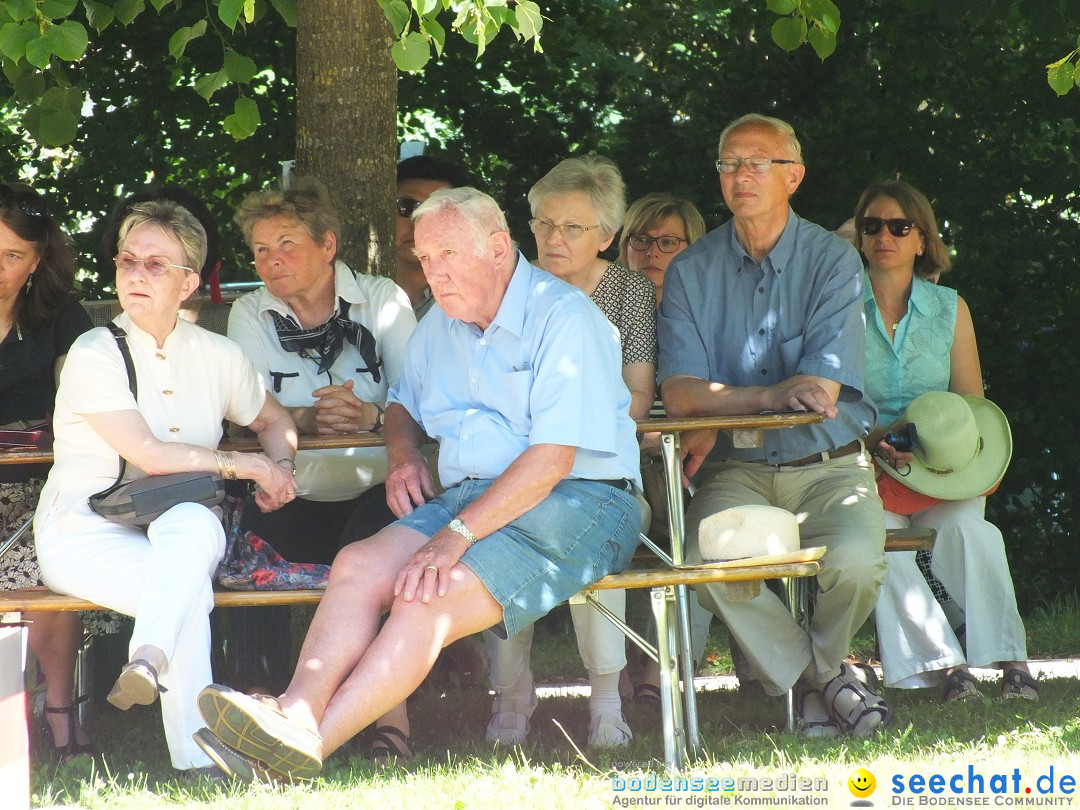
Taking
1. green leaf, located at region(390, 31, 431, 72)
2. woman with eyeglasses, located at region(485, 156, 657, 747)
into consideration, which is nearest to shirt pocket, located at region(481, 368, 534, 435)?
woman with eyeglasses, located at region(485, 156, 657, 747)

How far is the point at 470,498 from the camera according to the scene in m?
3.80

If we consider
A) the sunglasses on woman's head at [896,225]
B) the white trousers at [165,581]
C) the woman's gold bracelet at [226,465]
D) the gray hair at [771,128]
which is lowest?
the white trousers at [165,581]

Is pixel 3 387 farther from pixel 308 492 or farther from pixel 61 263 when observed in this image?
pixel 308 492

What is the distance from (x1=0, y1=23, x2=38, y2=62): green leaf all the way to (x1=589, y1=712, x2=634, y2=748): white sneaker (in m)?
2.57

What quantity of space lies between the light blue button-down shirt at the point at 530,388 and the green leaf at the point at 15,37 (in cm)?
144

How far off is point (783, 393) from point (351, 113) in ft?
6.37

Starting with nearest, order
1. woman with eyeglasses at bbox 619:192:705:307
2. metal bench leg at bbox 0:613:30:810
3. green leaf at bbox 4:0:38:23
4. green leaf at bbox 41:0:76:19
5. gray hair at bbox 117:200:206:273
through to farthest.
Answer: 1. metal bench leg at bbox 0:613:30:810
2. green leaf at bbox 4:0:38:23
3. green leaf at bbox 41:0:76:19
4. gray hair at bbox 117:200:206:273
5. woman with eyeglasses at bbox 619:192:705:307

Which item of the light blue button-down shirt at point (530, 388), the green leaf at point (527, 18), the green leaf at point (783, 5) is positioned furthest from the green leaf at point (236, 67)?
the green leaf at point (783, 5)

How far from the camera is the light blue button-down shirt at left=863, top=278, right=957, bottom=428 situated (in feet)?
15.9

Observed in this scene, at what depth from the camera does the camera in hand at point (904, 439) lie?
4.56 metres

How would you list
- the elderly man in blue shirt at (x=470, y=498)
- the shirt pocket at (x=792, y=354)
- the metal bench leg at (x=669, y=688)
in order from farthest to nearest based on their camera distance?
the shirt pocket at (x=792, y=354) → the metal bench leg at (x=669, y=688) → the elderly man in blue shirt at (x=470, y=498)

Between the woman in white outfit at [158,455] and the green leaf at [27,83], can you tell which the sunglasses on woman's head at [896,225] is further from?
the green leaf at [27,83]

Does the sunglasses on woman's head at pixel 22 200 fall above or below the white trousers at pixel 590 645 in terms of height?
above

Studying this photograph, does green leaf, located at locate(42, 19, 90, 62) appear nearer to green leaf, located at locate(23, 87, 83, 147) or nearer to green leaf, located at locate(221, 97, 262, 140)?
green leaf, located at locate(23, 87, 83, 147)
